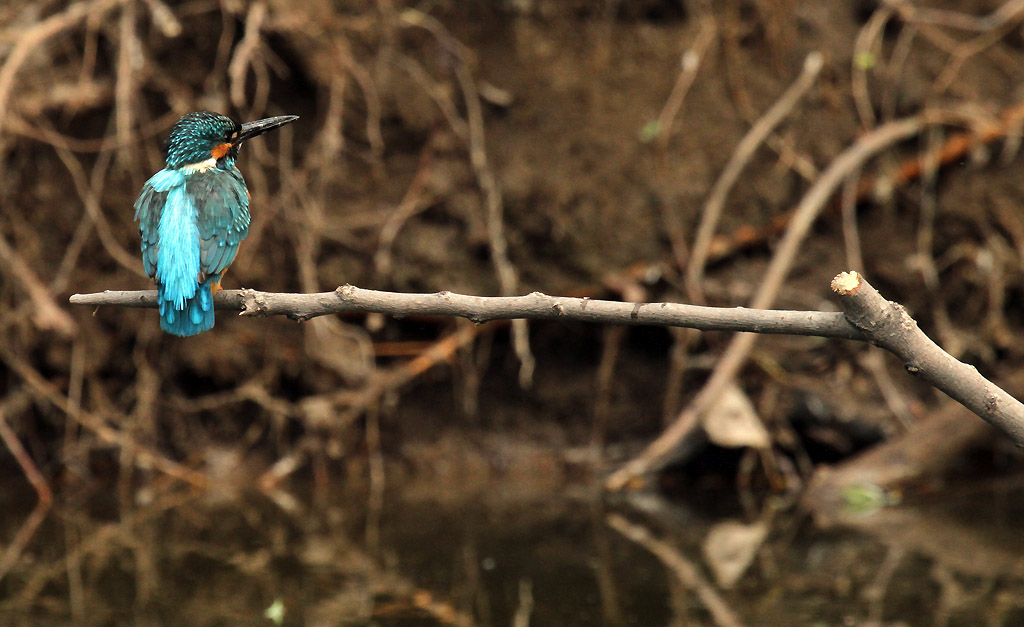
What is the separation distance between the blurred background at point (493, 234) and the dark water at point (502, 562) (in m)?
0.23

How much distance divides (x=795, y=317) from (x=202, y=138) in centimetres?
167

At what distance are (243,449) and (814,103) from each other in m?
2.94

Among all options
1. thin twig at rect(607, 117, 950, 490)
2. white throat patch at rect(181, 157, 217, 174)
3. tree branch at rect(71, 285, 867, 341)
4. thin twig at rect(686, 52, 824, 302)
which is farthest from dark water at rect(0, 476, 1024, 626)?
tree branch at rect(71, 285, 867, 341)

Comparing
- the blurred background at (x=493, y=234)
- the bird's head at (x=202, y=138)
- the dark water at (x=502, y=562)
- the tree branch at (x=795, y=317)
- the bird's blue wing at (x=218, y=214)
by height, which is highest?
the blurred background at (x=493, y=234)

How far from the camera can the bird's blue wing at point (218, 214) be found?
2.42 metres

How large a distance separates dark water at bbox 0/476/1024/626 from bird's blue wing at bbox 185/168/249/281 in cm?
104

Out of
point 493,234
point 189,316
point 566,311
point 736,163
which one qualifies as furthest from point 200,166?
point 736,163

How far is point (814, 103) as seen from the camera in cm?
480

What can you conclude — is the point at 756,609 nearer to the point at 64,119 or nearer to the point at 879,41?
the point at 879,41

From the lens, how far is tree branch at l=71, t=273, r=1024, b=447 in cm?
167

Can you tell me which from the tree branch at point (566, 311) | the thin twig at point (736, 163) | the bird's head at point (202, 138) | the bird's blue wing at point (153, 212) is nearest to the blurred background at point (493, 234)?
the thin twig at point (736, 163)

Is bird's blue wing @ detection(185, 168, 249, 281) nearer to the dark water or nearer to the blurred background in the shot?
the dark water

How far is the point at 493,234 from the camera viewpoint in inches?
179

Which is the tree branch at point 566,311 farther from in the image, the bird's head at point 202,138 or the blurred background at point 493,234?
the blurred background at point 493,234
